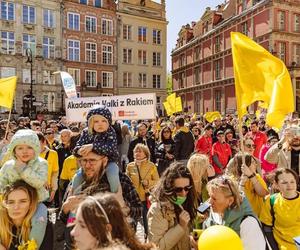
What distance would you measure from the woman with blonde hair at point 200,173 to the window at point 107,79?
139ft

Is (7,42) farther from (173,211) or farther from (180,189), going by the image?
(173,211)

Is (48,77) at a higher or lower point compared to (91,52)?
lower

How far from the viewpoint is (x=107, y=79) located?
153ft

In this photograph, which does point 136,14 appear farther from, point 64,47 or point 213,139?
point 213,139

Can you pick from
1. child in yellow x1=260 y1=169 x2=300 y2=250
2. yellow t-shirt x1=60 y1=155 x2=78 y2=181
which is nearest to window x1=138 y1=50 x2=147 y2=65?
yellow t-shirt x1=60 y1=155 x2=78 y2=181

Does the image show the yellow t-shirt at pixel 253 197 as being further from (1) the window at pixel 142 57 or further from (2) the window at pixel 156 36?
(2) the window at pixel 156 36

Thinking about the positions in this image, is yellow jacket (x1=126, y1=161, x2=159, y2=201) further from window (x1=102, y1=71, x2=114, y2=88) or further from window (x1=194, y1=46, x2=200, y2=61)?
window (x1=194, y1=46, x2=200, y2=61)

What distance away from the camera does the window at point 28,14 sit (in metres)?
40.6

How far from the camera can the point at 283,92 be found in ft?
15.9

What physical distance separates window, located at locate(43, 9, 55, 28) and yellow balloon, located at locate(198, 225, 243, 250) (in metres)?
43.2

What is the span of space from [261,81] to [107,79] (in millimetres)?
42597

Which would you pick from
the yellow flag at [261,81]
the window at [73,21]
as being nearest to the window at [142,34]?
the window at [73,21]

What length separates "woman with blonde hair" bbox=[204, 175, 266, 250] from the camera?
9.55 feet

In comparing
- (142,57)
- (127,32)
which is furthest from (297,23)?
(127,32)
